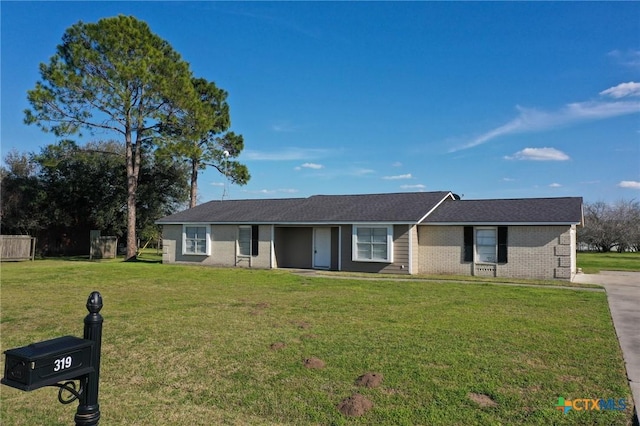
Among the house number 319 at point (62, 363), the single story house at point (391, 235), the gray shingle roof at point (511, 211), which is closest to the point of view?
the house number 319 at point (62, 363)

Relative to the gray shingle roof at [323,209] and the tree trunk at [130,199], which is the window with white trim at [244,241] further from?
the tree trunk at [130,199]

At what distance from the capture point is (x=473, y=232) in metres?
17.8

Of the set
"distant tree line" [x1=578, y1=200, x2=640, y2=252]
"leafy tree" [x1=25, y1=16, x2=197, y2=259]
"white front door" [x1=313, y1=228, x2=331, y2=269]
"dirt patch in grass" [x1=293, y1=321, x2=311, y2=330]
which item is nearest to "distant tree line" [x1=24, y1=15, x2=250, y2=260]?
"leafy tree" [x1=25, y1=16, x2=197, y2=259]

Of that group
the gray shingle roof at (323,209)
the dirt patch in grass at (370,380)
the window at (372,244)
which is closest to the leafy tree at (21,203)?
the gray shingle roof at (323,209)

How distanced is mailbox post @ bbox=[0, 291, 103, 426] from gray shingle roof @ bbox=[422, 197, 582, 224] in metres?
16.3

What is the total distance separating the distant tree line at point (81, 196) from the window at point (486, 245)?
17.8m

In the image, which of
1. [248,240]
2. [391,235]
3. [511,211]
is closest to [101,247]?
[248,240]

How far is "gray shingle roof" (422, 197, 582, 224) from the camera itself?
54.5ft

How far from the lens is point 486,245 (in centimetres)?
1762

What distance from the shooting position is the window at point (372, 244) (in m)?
18.3

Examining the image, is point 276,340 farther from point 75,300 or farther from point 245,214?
point 245,214

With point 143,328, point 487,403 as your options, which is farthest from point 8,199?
point 487,403

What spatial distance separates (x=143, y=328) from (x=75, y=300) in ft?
13.6

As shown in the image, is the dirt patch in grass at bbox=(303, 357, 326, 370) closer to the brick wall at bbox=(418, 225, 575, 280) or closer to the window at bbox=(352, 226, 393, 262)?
the window at bbox=(352, 226, 393, 262)
